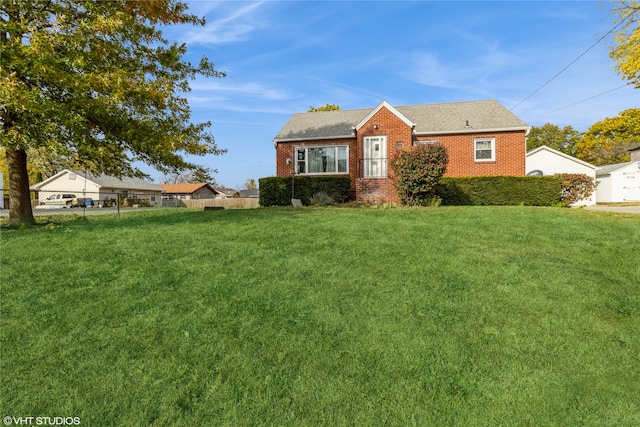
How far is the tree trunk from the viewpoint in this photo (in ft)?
30.9

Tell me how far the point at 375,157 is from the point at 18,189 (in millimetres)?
13347

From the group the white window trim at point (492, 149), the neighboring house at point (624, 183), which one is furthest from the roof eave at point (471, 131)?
the neighboring house at point (624, 183)

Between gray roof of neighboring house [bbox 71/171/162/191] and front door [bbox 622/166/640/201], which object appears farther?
gray roof of neighboring house [bbox 71/171/162/191]

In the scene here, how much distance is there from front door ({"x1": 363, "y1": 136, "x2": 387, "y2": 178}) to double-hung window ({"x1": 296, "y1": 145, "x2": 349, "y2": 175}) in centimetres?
166

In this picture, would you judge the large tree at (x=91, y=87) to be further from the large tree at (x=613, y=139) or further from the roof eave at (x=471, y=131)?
the large tree at (x=613, y=139)

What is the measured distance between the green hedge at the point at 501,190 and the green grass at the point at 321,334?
30.7 feet

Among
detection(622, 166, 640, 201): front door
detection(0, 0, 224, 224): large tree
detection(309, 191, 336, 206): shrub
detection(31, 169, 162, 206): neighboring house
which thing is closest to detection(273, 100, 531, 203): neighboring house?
detection(309, 191, 336, 206): shrub

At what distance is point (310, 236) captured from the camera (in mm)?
6473

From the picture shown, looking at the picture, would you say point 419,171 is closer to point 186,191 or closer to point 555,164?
point 555,164

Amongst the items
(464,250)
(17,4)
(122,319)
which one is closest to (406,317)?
(464,250)

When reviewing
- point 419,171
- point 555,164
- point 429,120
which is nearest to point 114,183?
point 429,120

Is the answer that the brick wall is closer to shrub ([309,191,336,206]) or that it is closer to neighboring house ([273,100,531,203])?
neighboring house ([273,100,531,203])

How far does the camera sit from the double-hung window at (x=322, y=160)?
18219mm

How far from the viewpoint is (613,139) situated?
145 ft
